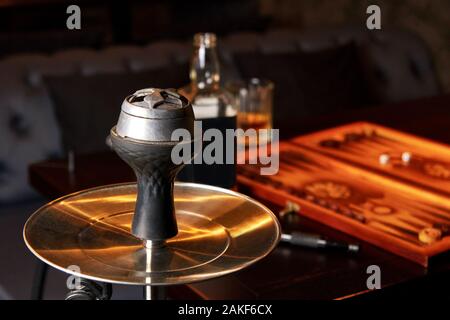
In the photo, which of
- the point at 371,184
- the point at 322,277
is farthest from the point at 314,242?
the point at 371,184

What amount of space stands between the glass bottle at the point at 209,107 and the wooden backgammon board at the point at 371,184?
4.9 inches

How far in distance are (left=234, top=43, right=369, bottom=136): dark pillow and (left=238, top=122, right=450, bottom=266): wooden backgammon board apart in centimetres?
90

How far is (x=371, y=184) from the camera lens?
1820mm

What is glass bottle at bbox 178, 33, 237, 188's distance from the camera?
167cm

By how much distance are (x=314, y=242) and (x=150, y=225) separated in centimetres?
70

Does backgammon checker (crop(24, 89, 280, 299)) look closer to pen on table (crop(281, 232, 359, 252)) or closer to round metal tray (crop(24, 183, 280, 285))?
round metal tray (crop(24, 183, 280, 285))

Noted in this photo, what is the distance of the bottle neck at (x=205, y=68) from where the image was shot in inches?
72.7

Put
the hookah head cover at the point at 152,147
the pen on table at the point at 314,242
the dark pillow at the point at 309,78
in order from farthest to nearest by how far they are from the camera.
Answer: the dark pillow at the point at 309,78 < the pen on table at the point at 314,242 < the hookah head cover at the point at 152,147

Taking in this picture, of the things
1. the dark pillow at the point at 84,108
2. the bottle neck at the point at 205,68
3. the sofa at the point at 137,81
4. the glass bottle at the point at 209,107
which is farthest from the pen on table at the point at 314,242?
the dark pillow at the point at 84,108

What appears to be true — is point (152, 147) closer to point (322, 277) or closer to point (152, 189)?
point (152, 189)

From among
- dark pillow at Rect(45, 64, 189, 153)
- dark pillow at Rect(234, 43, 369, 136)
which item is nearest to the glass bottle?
dark pillow at Rect(45, 64, 189, 153)

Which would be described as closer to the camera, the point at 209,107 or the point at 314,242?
the point at 314,242

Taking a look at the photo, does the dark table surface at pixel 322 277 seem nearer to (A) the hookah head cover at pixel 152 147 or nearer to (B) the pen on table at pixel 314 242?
(B) the pen on table at pixel 314 242

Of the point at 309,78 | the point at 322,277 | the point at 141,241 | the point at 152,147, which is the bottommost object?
the point at 322,277
